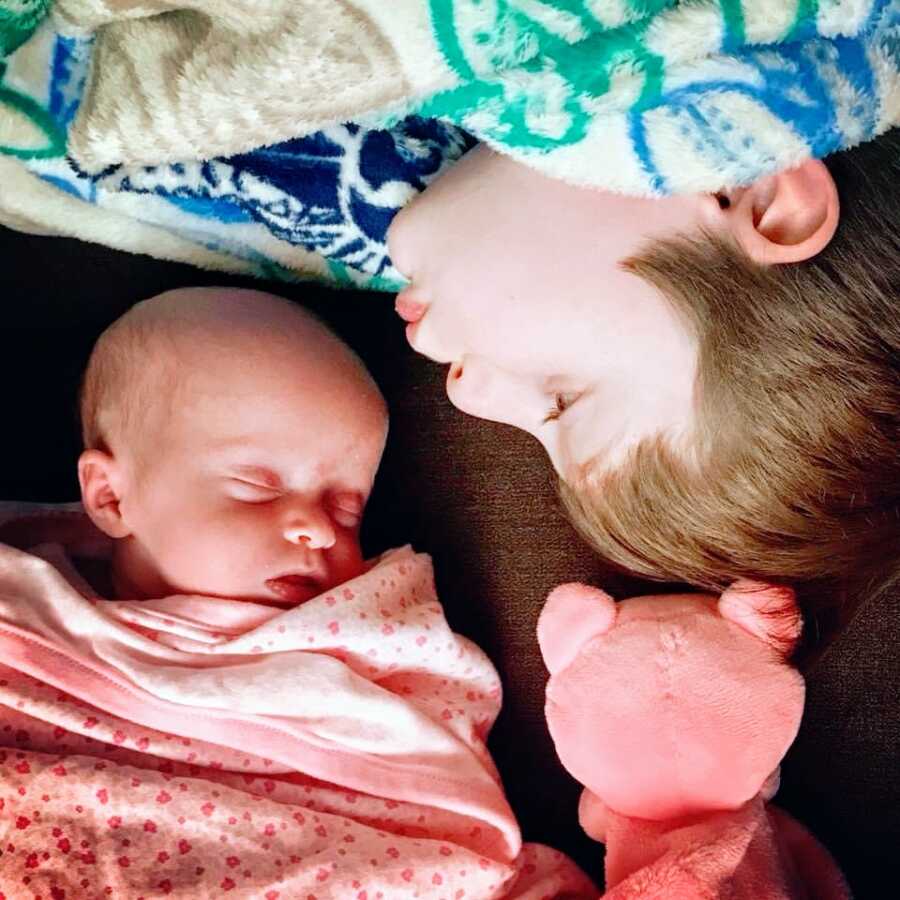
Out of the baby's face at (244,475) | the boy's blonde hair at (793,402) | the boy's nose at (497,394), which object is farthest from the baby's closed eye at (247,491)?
the boy's blonde hair at (793,402)

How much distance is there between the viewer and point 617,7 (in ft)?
2.44

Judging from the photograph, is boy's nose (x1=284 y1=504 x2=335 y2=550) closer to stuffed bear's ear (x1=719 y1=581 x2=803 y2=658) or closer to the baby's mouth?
the baby's mouth

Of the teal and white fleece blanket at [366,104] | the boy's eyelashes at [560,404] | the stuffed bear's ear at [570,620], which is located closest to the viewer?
the teal and white fleece blanket at [366,104]

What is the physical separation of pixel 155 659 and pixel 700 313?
60 cm

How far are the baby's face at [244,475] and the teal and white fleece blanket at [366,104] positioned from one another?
6.1 inches

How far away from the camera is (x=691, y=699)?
3.17 feet

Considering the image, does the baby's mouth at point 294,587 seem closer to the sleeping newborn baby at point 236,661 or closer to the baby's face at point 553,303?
the sleeping newborn baby at point 236,661

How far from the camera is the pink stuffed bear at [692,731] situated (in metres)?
0.95

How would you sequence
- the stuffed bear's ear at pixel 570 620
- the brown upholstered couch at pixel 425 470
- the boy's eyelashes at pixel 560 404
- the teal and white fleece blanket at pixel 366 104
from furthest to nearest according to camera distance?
the brown upholstered couch at pixel 425 470 → the stuffed bear's ear at pixel 570 620 → the boy's eyelashes at pixel 560 404 → the teal and white fleece blanket at pixel 366 104

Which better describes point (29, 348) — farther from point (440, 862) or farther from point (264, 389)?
point (440, 862)

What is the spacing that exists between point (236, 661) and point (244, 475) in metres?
0.18

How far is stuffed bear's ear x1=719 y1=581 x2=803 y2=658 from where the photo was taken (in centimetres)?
96

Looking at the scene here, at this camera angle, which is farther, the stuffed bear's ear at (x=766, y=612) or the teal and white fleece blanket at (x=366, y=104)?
the stuffed bear's ear at (x=766, y=612)

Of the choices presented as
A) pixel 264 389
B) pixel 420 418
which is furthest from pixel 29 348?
pixel 420 418
